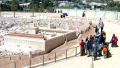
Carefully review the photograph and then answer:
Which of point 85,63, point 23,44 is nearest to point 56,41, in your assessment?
point 23,44

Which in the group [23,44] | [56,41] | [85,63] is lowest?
[23,44]

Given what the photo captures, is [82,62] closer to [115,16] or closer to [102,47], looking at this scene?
[102,47]

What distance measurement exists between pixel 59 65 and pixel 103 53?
266cm

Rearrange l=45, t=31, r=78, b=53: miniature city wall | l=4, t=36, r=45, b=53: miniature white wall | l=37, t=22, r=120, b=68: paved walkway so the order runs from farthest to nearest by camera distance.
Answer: l=4, t=36, r=45, b=53: miniature white wall < l=45, t=31, r=78, b=53: miniature city wall < l=37, t=22, r=120, b=68: paved walkway

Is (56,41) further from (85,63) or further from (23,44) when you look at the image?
(85,63)

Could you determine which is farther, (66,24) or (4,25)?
(4,25)

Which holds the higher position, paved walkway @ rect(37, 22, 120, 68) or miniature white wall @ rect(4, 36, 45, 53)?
paved walkway @ rect(37, 22, 120, 68)

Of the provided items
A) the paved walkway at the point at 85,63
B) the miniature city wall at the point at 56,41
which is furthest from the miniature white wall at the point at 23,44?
the paved walkway at the point at 85,63

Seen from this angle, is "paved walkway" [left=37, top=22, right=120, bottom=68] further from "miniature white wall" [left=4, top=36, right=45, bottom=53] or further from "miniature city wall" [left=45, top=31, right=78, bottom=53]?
"miniature white wall" [left=4, top=36, right=45, bottom=53]

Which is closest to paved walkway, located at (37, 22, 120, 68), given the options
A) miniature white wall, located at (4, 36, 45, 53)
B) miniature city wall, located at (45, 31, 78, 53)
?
miniature city wall, located at (45, 31, 78, 53)

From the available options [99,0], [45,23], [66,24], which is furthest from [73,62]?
[99,0]

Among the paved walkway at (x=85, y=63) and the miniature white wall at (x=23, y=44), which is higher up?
the paved walkway at (x=85, y=63)

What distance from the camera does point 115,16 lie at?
4681 cm

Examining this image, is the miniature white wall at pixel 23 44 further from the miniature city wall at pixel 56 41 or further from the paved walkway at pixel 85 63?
the paved walkway at pixel 85 63
